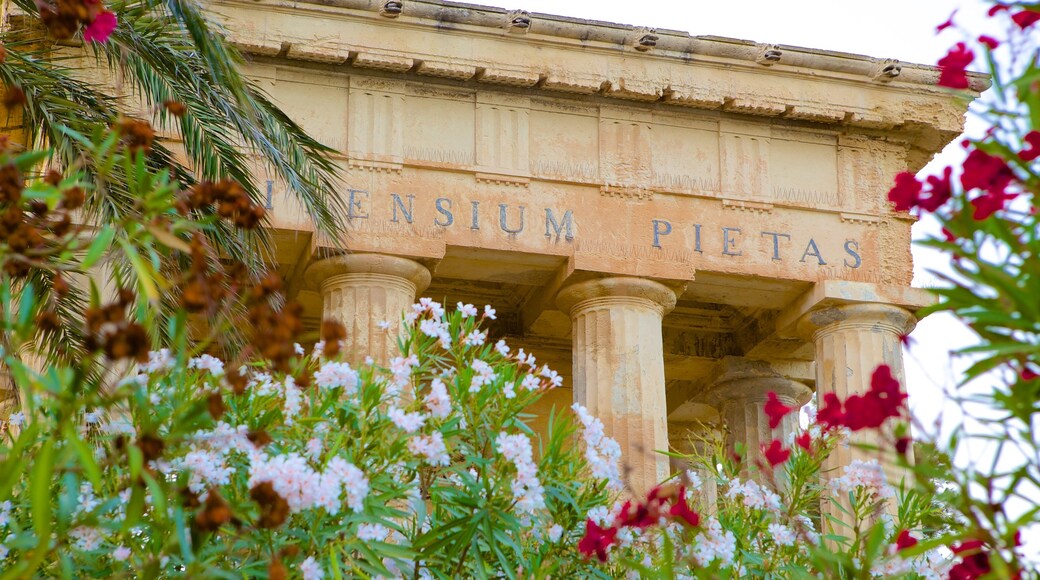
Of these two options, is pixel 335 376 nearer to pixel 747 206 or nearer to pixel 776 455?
pixel 776 455

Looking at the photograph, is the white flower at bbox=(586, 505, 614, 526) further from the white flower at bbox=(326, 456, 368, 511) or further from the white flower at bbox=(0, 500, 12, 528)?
the white flower at bbox=(0, 500, 12, 528)

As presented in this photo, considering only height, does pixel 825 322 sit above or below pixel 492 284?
below

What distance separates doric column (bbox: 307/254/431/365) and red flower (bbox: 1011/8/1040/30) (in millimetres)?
10930

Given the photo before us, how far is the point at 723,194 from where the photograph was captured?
15.9m

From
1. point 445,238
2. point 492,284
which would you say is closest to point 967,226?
point 445,238

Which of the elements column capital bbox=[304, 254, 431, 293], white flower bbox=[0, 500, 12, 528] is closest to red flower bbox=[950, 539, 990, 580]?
white flower bbox=[0, 500, 12, 528]

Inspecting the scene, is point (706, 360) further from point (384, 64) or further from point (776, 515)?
point (776, 515)

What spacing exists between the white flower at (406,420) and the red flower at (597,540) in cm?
87

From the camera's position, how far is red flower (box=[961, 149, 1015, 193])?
3557 millimetres

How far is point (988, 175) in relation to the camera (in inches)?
140

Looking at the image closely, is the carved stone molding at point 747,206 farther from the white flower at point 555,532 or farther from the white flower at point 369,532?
the white flower at point 369,532

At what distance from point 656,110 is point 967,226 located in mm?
12546

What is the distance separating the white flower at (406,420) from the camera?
5461 millimetres

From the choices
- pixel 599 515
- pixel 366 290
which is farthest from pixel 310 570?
pixel 366 290
